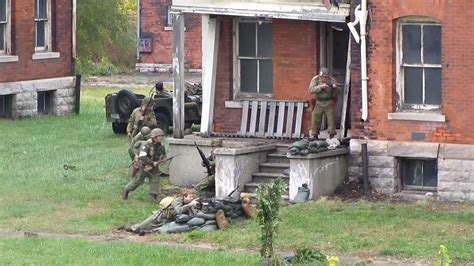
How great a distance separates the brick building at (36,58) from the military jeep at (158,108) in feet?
12.9

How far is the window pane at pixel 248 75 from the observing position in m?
A: 25.2

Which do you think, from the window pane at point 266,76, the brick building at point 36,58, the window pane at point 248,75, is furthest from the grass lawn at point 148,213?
the brick building at point 36,58

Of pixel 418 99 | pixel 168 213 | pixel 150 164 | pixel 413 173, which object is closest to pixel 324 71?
pixel 418 99

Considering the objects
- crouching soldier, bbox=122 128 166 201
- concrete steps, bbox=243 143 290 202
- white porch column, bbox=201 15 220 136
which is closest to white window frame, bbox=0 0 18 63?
white porch column, bbox=201 15 220 136

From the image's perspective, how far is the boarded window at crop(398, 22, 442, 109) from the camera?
22578 millimetres

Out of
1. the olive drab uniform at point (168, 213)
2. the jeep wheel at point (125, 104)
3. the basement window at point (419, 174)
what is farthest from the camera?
the jeep wheel at point (125, 104)

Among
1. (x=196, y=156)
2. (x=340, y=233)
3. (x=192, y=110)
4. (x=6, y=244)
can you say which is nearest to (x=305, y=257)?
(x=340, y=233)

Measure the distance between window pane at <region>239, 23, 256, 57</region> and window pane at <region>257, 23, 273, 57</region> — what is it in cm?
14

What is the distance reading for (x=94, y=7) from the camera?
45.2 m

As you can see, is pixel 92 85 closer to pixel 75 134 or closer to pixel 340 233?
pixel 75 134

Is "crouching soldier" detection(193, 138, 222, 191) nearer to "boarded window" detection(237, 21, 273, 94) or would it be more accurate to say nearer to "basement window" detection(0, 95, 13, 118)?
"boarded window" detection(237, 21, 273, 94)

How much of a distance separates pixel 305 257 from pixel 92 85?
116 ft

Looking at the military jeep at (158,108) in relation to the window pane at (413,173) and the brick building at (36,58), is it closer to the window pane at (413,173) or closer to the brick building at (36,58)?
the brick building at (36,58)

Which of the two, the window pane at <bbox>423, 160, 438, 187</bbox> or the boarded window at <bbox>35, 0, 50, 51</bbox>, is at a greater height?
the boarded window at <bbox>35, 0, 50, 51</bbox>
